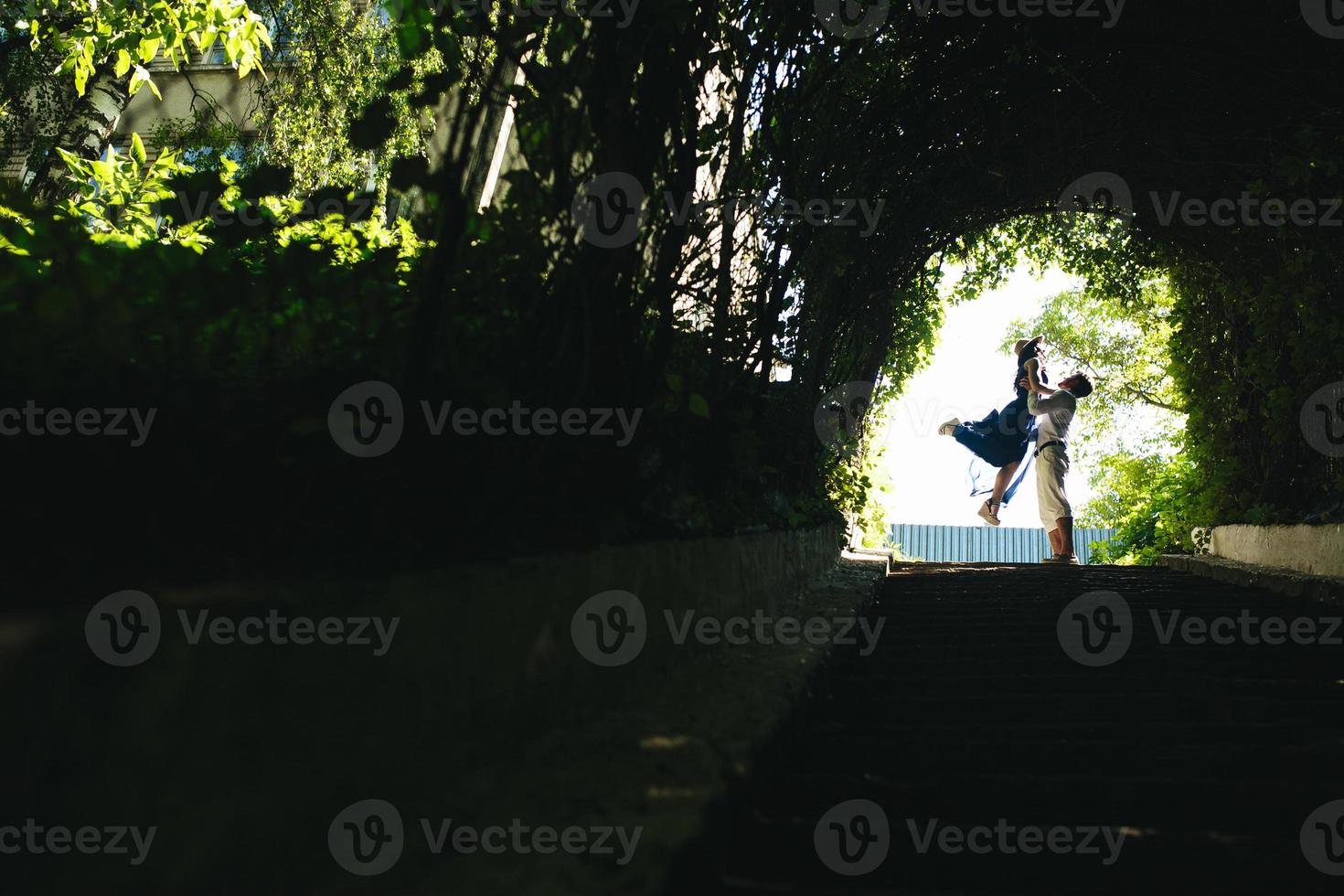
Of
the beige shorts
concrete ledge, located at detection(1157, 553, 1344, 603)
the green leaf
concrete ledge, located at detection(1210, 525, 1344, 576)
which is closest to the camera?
concrete ledge, located at detection(1157, 553, 1344, 603)

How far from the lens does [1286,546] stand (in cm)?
717

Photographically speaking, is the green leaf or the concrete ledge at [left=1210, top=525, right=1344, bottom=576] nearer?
the concrete ledge at [left=1210, top=525, right=1344, bottom=576]

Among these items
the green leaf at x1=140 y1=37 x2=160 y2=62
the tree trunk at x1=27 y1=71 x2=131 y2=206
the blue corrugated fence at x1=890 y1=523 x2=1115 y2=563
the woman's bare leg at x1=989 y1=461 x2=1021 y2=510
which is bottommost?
the blue corrugated fence at x1=890 y1=523 x2=1115 y2=563

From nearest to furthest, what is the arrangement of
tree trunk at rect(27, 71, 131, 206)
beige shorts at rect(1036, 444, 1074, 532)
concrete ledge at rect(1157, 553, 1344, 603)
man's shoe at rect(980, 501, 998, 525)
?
concrete ledge at rect(1157, 553, 1344, 603) → tree trunk at rect(27, 71, 131, 206) → beige shorts at rect(1036, 444, 1074, 532) → man's shoe at rect(980, 501, 998, 525)

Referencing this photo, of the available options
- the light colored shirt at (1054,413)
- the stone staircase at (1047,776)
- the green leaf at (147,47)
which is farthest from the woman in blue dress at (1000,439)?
the green leaf at (147,47)

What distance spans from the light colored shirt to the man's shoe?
1.39m

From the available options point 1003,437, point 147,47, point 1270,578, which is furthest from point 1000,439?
point 147,47

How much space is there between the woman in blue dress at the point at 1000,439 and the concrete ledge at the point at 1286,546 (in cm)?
284

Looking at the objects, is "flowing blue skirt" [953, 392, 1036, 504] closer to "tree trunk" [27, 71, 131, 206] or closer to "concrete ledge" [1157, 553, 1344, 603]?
"concrete ledge" [1157, 553, 1344, 603]

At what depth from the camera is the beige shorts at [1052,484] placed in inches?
410

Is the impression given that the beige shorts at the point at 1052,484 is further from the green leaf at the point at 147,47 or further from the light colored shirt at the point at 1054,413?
the green leaf at the point at 147,47

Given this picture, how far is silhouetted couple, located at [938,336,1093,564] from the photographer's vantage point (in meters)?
10.5

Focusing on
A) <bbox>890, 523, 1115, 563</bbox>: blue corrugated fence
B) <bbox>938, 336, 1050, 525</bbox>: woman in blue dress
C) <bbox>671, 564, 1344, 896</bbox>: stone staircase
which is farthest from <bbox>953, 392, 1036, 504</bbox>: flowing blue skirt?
<bbox>890, 523, 1115, 563</bbox>: blue corrugated fence

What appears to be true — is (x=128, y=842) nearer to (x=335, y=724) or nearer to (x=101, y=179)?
(x=335, y=724)
